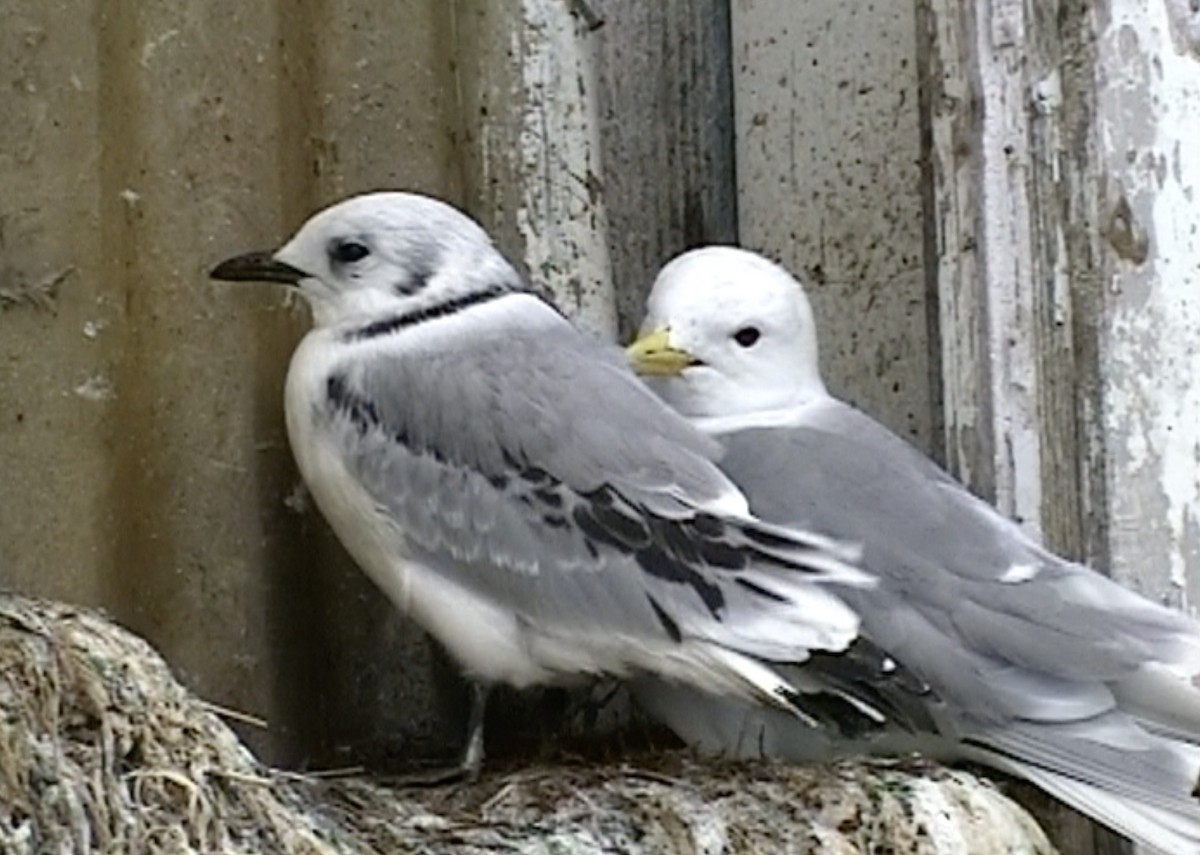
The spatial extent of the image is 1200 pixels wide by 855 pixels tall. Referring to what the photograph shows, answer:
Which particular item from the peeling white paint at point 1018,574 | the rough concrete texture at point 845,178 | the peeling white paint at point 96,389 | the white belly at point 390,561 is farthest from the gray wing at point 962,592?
the peeling white paint at point 96,389

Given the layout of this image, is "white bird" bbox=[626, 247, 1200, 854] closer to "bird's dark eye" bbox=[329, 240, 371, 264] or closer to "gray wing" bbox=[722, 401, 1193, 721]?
"gray wing" bbox=[722, 401, 1193, 721]

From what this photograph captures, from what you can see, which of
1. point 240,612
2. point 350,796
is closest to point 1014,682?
point 350,796

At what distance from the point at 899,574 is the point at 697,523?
0.51ft

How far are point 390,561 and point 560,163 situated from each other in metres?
0.45

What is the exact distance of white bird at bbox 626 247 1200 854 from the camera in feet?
6.00

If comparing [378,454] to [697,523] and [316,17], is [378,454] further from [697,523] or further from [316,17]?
[316,17]

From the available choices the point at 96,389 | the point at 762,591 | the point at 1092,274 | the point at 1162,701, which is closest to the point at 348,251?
the point at 96,389

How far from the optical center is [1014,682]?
186 cm

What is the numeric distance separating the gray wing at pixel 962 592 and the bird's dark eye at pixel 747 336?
0.47 ft

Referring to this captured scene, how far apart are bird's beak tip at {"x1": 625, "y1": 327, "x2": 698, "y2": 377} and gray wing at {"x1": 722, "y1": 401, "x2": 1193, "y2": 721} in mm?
Answer: 128

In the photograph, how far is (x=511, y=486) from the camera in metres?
1.95

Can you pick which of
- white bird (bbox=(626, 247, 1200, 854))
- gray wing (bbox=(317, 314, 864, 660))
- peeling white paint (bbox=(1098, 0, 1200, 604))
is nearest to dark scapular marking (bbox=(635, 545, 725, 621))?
gray wing (bbox=(317, 314, 864, 660))

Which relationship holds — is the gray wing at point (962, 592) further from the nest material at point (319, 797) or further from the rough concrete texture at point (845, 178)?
the rough concrete texture at point (845, 178)

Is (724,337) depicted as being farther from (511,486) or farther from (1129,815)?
(1129,815)
